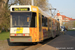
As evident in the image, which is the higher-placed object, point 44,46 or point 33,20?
point 33,20

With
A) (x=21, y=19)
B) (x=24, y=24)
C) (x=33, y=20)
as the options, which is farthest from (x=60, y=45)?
(x=21, y=19)

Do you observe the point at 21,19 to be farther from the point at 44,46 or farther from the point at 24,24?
the point at 44,46

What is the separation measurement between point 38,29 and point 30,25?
0.80 metres

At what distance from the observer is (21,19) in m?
10.9

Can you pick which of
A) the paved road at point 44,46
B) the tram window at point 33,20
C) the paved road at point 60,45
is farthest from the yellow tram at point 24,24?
the paved road at point 60,45

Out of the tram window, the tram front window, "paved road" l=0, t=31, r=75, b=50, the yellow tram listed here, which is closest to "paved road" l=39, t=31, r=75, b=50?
"paved road" l=0, t=31, r=75, b=50

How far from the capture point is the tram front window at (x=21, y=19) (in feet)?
35.4

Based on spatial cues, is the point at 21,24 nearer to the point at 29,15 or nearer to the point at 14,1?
the point at 29,15

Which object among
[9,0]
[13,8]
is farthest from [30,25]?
[9,0]

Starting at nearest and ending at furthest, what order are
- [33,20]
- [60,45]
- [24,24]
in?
[24,24] < [33,20] < [60,45]

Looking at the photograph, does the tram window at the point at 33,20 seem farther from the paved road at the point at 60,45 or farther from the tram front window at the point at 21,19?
the paved road at the point at 60,45

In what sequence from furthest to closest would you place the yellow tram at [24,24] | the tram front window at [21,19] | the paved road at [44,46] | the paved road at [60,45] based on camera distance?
the tram front window at [21,19], the yellow tram at [24,24], the paved road at [44,46], the paved road at [60,45]

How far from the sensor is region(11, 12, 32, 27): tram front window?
424 inches

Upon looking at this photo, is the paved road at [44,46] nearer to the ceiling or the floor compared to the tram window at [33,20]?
nearer to the floor
